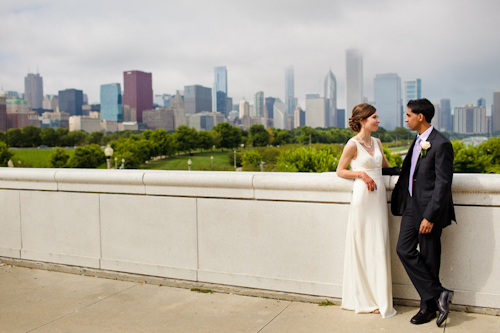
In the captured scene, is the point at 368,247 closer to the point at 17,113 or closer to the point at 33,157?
the point at 33,157

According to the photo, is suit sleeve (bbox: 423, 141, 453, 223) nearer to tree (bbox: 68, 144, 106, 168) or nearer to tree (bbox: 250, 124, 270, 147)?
tree (bbox: 68, 144, 106, 168)

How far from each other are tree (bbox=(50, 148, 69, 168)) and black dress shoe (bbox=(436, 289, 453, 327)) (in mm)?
139526

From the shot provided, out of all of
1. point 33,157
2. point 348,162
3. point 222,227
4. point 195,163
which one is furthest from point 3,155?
point 348,162

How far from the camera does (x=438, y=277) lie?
11.2 ft

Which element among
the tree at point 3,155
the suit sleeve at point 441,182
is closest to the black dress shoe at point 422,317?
the suit sleeve at point 441,182

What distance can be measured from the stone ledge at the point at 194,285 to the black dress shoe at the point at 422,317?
34cm

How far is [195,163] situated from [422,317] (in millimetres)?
134640

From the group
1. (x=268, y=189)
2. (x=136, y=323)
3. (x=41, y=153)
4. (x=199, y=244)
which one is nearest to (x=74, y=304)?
(x=136, y=323)

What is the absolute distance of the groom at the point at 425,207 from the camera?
10.3 feet

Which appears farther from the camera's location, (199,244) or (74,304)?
(199,244)

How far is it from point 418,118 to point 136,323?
2998 millimetres

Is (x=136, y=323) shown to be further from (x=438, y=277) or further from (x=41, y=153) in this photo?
(x=41, y=153)

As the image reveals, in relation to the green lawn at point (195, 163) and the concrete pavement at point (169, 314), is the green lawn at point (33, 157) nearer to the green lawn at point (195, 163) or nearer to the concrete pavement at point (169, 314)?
the green lawn at point (195, 163)

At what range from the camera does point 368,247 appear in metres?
3.58
